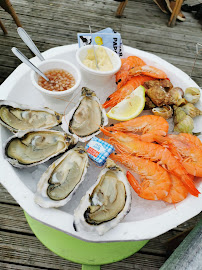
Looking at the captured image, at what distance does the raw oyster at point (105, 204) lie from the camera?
863 millimetres

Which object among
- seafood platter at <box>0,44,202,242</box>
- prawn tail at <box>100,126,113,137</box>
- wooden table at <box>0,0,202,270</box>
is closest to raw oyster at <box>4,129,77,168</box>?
seafood platter at <box>0,44,202,242</box>

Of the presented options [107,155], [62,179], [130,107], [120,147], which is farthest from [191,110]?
[62,179]

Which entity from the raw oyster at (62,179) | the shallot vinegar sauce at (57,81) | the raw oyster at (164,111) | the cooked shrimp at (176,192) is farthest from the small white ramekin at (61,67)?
the cooked shrimp at (176,192)

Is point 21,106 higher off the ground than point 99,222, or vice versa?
point 21,106

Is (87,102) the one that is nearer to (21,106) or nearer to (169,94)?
(21,106)

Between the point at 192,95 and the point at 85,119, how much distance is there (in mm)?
635

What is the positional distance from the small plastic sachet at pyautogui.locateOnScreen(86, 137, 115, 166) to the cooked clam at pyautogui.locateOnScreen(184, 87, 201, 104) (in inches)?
22.9

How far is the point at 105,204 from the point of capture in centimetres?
94

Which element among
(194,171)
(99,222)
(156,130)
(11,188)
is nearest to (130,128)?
(156,130)

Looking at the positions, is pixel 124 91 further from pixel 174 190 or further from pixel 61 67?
pixel 174 190

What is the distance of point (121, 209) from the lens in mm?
914

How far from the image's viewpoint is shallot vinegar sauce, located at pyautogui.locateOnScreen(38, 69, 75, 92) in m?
1.23

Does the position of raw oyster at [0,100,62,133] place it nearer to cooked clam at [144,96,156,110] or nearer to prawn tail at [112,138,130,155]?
prawn tail at [112,138,130,155]

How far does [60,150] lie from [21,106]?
0.98ft
